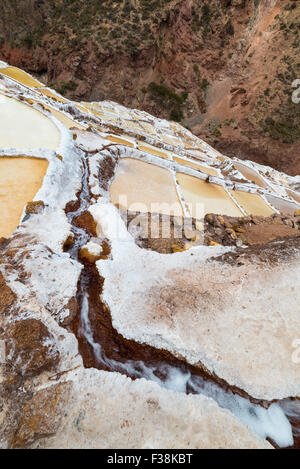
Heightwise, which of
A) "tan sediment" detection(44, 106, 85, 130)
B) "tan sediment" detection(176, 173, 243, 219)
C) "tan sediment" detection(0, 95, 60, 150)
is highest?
"tan sediment" detection(176, 173, 243, 219)

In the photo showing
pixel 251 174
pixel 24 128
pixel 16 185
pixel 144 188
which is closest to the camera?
pixel 16 185

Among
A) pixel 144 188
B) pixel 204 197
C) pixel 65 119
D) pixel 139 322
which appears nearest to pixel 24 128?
pixel 144 188

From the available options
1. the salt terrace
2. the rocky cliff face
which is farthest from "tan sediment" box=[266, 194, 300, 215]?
the rocky cliff face

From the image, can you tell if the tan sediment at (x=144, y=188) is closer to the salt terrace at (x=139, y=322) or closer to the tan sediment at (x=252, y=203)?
the salt terrace at (x=139, y=322)

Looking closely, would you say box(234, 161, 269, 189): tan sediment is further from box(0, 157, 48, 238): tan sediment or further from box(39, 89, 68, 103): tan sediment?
box(0, 157, 48, 238): tan sediment

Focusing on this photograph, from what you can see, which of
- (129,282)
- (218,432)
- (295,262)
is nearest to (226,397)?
(218,432)

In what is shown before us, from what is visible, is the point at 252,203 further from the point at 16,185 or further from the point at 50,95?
the point at 50,95

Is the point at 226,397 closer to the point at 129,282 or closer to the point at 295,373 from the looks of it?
the point at 295,373
